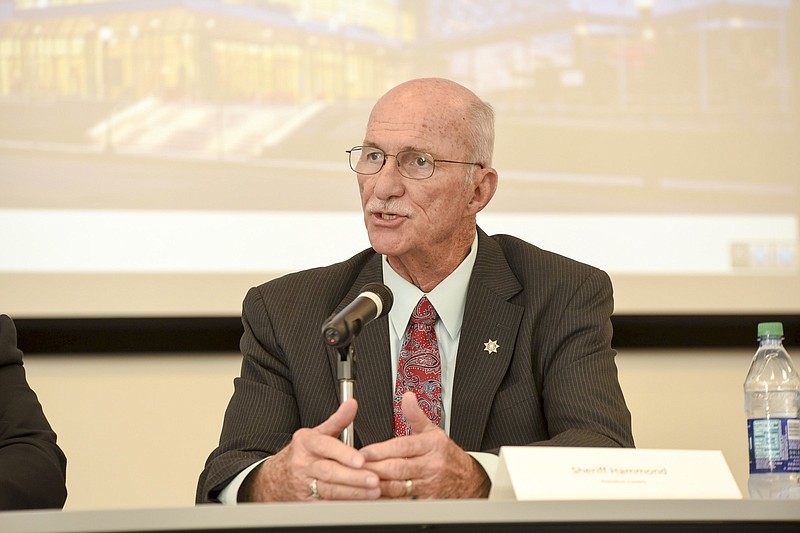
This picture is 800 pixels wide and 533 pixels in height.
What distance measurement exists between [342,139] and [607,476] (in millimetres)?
2444

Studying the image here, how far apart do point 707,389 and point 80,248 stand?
7.54 ft

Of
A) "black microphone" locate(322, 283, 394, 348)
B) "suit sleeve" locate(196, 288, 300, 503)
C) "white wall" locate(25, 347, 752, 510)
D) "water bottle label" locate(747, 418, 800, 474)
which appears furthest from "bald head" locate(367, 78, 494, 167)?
"white wall" locate(25, 347, 752, 510)

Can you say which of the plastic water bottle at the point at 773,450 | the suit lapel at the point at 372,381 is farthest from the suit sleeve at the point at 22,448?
the plastic water bottle at the point at 773,450

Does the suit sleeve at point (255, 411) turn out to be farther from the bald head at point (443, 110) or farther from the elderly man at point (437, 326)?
the bald head at point (443, 110)

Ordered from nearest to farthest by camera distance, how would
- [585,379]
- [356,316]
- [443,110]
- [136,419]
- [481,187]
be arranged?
[356,316]
[585,379]
[443,110]
[481,187]
[136,419]

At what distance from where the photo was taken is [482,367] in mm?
2631

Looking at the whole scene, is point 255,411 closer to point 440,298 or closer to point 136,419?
point 440,298

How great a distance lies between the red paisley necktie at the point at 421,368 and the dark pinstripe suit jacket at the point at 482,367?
3cm

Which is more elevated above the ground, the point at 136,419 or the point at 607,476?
the point at 607,476

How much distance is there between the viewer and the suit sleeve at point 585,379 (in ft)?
7.91

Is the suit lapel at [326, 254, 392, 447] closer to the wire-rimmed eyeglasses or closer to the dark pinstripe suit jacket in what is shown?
the dark pinstripe suit jacket

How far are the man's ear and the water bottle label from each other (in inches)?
40.2

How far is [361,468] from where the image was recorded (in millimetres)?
1987

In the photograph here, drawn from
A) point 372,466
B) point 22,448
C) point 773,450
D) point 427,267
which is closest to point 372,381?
point 427,267
